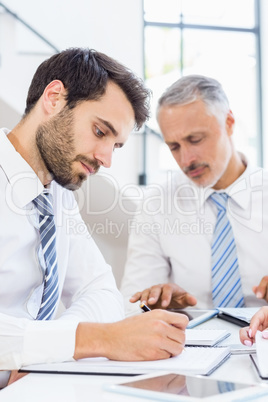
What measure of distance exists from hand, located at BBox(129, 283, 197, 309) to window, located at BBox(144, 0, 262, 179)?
3.42m

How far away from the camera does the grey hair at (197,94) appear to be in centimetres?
204

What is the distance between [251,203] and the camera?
2021 mm

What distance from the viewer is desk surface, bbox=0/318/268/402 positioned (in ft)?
2.34

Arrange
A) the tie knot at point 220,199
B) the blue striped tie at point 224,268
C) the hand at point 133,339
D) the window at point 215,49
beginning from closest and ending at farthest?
1. the hand at point 133,339
2. the blue striped tie at point 224,268
3. the tie knot at point 220,199
4. the window at point 215,49

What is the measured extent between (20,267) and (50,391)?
57 centimetres

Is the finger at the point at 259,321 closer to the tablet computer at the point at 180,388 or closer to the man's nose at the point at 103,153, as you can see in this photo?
the tablet computer at the point at 180,388

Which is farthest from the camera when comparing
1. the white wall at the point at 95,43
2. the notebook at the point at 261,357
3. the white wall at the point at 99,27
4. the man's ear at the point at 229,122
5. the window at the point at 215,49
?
the window at the point at 215,49

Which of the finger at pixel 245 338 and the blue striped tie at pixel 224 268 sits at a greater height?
the finger at pixel 245 338

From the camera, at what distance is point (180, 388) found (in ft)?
2.27

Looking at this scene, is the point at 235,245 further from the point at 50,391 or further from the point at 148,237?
the point at 50,391

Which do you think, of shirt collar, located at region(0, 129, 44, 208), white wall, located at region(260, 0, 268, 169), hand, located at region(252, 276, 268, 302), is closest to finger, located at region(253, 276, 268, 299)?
hand, located at region(252, 276, 268, 302)

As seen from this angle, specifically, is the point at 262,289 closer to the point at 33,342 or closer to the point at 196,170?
the point at 196,170

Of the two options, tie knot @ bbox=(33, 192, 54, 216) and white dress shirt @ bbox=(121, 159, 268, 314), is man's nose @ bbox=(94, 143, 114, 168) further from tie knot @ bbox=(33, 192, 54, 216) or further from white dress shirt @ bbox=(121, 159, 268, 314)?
white dress shirt @ bbox=(121, 159, 268, 314)

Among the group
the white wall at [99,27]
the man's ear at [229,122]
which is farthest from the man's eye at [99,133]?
the white wall at [99,27]
